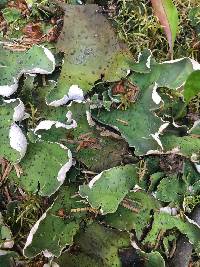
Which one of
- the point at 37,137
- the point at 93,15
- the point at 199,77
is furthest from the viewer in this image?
the point at 93,15

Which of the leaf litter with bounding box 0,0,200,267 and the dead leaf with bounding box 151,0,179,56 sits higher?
the dead leaf with bounding box 151,0,179,56

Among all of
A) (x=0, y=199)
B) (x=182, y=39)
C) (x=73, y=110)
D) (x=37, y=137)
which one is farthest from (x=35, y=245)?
(x=182, y=39)

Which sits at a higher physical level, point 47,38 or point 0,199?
point 47,38

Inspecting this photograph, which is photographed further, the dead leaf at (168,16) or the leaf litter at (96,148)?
the dead leaf at (168,16)

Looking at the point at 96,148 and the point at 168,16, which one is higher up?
the point at 168,16

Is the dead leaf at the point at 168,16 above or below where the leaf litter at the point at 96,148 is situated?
above

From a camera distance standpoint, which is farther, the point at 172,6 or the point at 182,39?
the point at 182,39

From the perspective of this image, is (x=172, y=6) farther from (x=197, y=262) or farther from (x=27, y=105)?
(x=197, y=262)

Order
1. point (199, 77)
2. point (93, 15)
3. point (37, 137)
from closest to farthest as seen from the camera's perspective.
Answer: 1. point (199, 77)
2. point (37, 137)
3. point (93, 15)

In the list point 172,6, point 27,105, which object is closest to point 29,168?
point 27,105

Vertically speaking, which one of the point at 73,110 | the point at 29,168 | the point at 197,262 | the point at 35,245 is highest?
the point at 73,110

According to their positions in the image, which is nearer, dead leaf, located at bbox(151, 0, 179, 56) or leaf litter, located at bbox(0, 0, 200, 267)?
leaf litter, located at bbox(0, 0, 200, 267)
